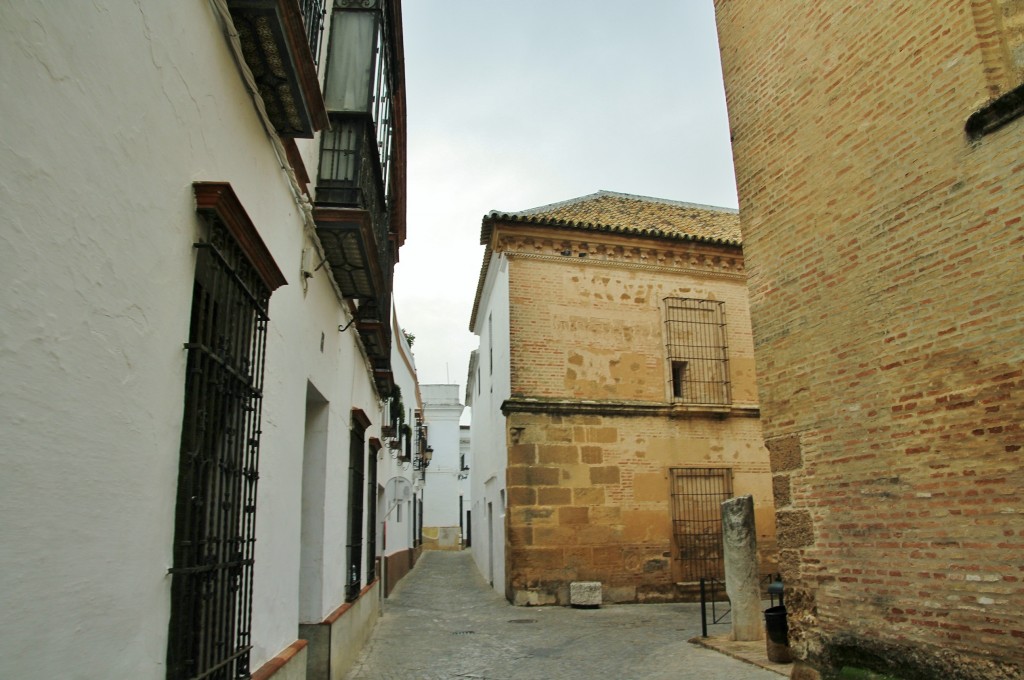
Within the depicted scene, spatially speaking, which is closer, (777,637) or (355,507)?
(777,637)

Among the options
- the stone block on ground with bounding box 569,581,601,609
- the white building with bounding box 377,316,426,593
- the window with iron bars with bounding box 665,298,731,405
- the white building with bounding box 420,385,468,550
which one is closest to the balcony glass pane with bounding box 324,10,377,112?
the white building with bounding box 377,316,426,593

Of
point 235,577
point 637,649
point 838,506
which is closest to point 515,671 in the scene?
point 637,649

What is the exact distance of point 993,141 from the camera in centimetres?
475

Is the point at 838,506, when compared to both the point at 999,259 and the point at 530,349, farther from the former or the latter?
the point at 530,349

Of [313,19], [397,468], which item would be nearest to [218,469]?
[313,19]

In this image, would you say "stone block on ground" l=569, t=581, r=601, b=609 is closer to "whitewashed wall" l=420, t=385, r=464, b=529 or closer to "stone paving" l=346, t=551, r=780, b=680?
"stone paving" l=346, t=551, r=780, b=680

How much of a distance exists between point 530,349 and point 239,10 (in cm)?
995

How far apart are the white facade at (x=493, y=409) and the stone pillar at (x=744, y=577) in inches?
206

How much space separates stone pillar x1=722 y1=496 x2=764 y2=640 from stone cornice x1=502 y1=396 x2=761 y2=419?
13.9 feet

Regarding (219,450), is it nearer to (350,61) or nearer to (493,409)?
(350,61)

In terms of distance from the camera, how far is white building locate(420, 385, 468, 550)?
3509 cm

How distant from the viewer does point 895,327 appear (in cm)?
537

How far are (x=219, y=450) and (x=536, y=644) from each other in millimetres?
6655

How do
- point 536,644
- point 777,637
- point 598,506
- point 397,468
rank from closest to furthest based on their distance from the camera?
point 777,637 → point 536,644 → point 598,506 → point 397,468
